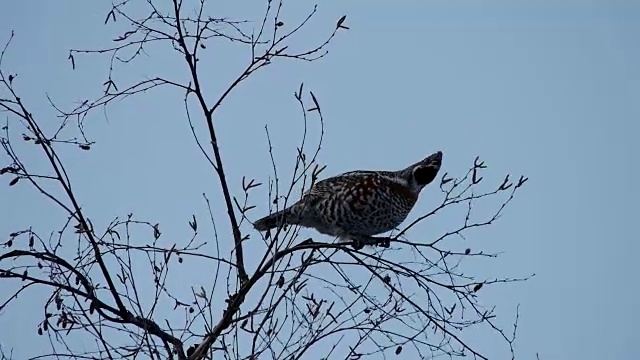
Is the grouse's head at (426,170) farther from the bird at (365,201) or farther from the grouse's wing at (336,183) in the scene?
the grouse's wing at (336,183)

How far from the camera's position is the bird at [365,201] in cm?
877

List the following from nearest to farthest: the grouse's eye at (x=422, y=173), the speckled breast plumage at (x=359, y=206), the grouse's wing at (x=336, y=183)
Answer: the speckled breast plumage at (x=359, y=206) → the grouse's wing at (x=336, y=183) → the grouse's eye at (x=422, y=173)

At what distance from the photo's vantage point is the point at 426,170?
356 inches

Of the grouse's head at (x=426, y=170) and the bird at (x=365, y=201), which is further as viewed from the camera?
the grouse's head at (x=426, y=170)

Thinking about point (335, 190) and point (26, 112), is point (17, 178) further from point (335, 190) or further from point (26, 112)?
point (335, 190)

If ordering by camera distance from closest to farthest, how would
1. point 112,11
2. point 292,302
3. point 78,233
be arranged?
point 292,302
point 78,233
point 112,11

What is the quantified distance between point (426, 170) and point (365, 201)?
2.09 ft

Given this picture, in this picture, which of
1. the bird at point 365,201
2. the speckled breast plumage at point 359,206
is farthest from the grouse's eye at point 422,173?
the speckled breast plumage at point 359,206

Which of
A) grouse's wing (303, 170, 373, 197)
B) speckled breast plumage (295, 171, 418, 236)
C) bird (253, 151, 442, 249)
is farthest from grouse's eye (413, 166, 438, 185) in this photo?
grouse's wing (303, 170, 373, 197)

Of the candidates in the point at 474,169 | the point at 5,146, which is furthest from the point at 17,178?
the point at 474,169

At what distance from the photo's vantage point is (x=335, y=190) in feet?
29.2

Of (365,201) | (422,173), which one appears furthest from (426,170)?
(365,201)

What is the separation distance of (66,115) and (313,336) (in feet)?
6.88

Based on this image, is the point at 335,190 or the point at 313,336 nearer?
the point at 313,336
